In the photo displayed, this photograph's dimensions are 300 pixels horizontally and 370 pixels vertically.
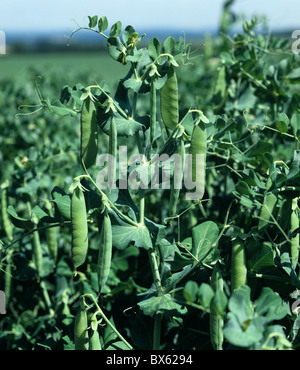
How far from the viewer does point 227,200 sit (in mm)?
2240

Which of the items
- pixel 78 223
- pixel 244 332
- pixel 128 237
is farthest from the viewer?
pixel 128 237

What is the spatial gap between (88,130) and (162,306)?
551 mm

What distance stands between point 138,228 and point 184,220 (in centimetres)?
60

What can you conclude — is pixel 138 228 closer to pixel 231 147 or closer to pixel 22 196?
pixel 231 147

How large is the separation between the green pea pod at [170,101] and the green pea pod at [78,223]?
1.21 ft

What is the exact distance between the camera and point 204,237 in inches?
62.0

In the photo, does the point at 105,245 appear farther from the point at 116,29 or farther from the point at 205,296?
the point at 116,29

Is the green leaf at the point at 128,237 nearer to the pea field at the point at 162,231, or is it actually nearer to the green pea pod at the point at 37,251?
the pea field at the point at 162,231

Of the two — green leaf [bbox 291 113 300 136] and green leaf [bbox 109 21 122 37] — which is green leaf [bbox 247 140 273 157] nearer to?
green leaf [bbox 291 113 300 136]

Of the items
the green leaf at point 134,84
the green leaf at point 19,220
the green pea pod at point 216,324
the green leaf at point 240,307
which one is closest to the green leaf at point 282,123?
the green leaf at point 134,84

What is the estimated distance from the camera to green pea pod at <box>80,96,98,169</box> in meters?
1.45

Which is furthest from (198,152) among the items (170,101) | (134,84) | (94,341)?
(94,341)

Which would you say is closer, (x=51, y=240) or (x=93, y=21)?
(x=93, y=21)

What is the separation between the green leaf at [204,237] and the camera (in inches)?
61.5
